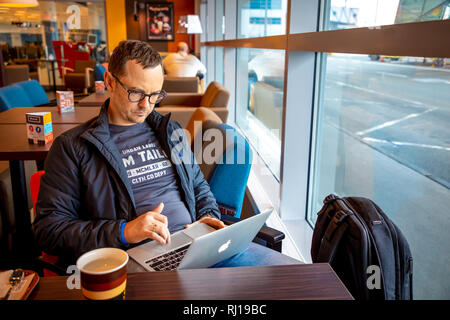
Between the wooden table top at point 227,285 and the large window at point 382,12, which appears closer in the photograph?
the wooden table top at point 227,285

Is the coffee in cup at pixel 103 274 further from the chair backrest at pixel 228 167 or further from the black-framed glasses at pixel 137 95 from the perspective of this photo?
the chair backrest at pixel 228 167

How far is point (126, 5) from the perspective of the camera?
38.1ft

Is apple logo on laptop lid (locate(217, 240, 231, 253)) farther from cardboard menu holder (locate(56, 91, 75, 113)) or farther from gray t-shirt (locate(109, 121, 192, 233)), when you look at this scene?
cardboard menu holder (locate(56, 91, 75, 113))

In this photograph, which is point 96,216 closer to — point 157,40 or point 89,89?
point 89,89

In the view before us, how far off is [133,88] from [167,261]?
0.64m

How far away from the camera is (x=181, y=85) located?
5.45 metres

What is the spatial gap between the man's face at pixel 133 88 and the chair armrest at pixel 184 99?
11.5 ft

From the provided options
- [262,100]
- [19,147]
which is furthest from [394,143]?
[262,100]

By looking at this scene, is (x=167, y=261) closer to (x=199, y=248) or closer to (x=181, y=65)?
(x=199, y=248)

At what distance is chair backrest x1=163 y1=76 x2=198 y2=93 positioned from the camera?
17.8 feet

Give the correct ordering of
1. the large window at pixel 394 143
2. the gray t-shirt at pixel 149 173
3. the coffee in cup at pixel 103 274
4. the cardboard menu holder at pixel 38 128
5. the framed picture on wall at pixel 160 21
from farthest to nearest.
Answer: the framed picture on wall at pixel 160 21 → the cardboard menu holder at pixel 38 128 → the large window at pixel 394 143 → the gray t-shirt at pixel 149 173 → the coffee in cup at pixel 103 274

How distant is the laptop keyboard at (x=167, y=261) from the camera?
115 cm

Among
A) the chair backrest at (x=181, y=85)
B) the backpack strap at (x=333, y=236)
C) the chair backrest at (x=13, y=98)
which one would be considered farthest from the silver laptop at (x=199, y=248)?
the chair backrest at (x=181, y=85)

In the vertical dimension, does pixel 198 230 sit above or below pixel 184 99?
below
